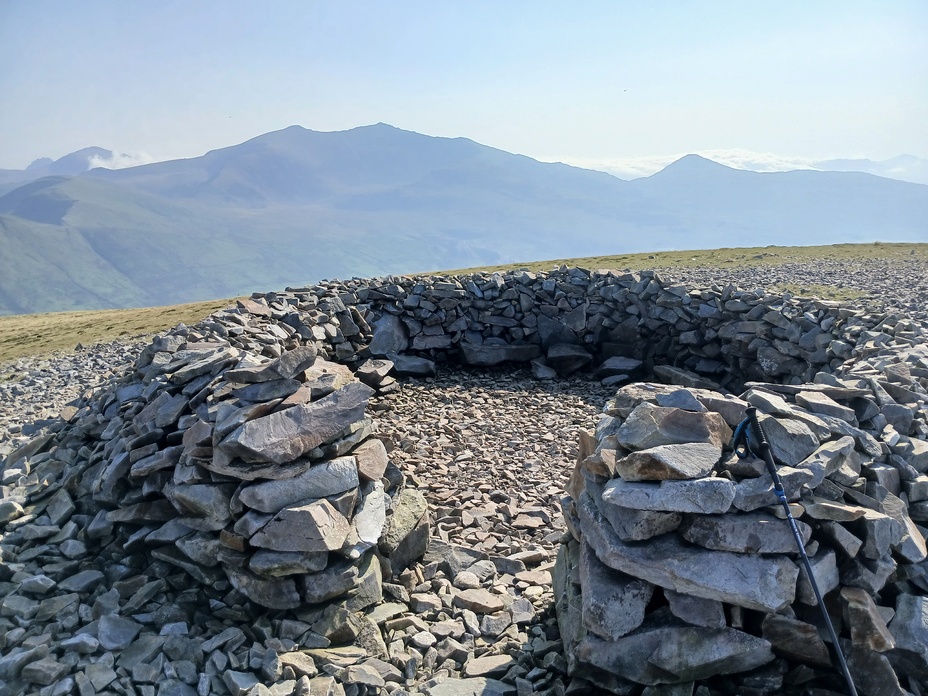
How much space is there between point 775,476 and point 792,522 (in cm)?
36

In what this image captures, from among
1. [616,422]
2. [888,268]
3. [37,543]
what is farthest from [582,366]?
[888,268]

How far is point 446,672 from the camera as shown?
5.75 metres

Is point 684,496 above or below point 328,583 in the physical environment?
above

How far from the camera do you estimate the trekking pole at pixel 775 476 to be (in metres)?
4.50

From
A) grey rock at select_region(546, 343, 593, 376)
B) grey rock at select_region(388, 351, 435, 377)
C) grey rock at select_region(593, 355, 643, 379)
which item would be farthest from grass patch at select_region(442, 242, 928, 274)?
grey rock at select_region(593, 355, 643, 379)

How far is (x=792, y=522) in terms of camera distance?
15.5 ft

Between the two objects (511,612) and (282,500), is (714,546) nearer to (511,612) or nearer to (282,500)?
(511,612)

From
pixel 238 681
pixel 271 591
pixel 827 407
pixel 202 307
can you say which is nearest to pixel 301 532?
pixel 271 591

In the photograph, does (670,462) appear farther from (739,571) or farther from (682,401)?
(682,401)

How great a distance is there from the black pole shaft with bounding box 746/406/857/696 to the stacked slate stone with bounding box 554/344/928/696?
0.38 ft

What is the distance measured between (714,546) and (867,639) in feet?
4.16

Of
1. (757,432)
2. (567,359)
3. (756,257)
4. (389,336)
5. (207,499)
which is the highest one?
(756,257)

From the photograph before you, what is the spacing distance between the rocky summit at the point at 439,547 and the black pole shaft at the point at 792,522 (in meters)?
0.13

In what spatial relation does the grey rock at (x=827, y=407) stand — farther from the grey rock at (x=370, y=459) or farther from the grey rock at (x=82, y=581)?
the grey rock at (x=82, y=581)
